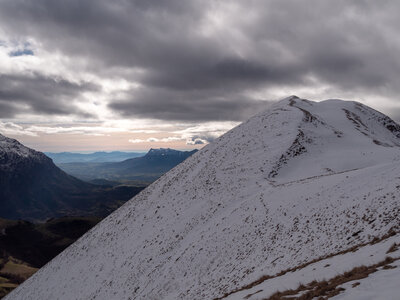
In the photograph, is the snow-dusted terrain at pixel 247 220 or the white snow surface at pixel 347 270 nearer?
the white snow surface at pixel 347 270

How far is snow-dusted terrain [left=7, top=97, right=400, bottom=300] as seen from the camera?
19.6 metres

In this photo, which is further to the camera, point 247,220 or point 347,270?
point 247,220

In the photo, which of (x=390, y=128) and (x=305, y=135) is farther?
(x=390, y=128)

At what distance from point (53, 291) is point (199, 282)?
33416mm

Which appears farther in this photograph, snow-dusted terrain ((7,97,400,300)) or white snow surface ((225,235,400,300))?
snow-dusted terrain ((7,97,400,300))

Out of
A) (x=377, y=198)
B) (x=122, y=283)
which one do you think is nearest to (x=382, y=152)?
(x=377, y=198)

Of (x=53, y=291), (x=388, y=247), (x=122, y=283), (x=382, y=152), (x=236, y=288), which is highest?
(x=382, y=152)

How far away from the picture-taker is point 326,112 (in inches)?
2901

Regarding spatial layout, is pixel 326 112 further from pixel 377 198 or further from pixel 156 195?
pixel 377 198

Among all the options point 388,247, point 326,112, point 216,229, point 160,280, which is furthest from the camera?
point 326,112

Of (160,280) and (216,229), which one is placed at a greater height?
(216,229)

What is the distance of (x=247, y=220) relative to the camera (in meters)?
29.6

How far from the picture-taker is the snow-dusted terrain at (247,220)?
1962cm

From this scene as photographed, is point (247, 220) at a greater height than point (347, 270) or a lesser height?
lesser
